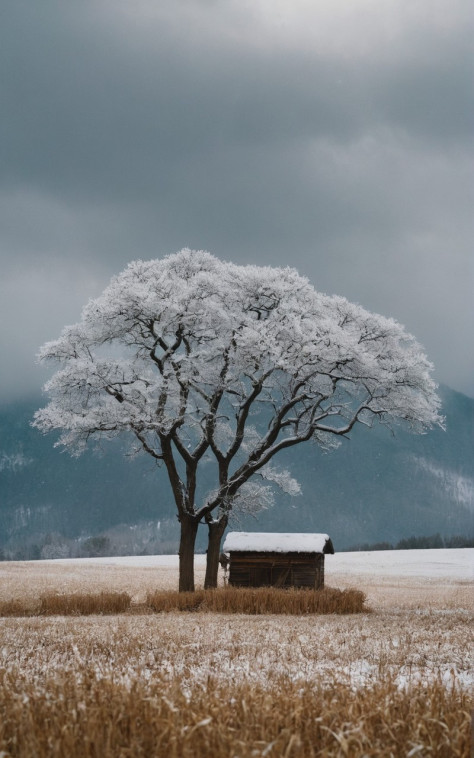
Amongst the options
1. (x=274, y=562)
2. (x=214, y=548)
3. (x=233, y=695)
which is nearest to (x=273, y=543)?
(x=274, y=562)

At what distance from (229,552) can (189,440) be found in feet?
26.6

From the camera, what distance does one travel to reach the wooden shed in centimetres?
3762

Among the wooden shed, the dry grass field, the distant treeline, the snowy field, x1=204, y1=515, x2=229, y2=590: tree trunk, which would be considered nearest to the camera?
the dry grass field

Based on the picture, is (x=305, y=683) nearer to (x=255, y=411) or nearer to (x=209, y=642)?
(x=209, y=642)

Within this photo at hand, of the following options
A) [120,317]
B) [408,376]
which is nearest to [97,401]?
[120,317]

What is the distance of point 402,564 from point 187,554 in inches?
2259

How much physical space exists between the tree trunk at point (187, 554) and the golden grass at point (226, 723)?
25.9 meters

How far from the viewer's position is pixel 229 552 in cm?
3819

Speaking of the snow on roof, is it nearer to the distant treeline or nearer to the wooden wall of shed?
the wooden wall of shed

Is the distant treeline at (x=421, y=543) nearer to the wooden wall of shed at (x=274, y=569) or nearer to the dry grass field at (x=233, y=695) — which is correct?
the wooden wall of shed at (x=274, y=569)

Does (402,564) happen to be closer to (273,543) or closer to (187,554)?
(273,543)

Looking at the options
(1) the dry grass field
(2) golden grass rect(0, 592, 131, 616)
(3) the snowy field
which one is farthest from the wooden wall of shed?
(1) the dry grass field

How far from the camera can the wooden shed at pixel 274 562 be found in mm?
37625

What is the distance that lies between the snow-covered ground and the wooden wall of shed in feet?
93.1
